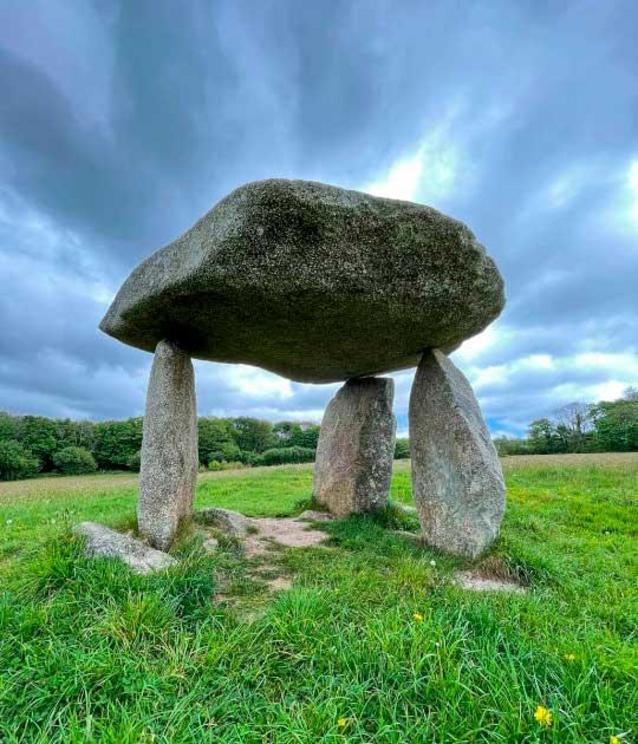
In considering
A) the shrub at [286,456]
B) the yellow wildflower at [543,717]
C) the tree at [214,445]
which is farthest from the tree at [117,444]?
the yellow wildflower at [543,717]

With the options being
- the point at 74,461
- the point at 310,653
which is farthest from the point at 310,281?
the point at 74,461

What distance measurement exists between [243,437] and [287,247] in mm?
57717

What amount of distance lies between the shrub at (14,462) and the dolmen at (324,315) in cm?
4779

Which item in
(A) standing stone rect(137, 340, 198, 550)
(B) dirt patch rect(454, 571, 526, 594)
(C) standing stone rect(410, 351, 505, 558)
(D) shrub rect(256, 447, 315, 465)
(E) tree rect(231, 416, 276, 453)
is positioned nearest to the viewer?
(B) dirt patch rect(454, 571, 526, 594)

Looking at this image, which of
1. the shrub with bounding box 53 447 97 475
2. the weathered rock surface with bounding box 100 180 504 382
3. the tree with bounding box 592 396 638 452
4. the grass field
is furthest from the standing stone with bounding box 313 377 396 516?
the shrub with bounding box 53 447 97 475

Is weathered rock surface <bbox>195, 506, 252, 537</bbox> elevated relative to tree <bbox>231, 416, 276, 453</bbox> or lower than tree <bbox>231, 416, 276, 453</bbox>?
lower

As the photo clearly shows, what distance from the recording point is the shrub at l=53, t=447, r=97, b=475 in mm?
48250

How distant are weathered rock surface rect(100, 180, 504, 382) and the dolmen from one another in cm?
2

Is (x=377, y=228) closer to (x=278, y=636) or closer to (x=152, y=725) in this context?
(x=278, y=636)

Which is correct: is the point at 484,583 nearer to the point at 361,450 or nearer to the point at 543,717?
the point at 543,717

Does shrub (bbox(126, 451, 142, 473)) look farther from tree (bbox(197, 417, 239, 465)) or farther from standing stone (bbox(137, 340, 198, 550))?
standing stone (bbox(137, 340, 198, 550))

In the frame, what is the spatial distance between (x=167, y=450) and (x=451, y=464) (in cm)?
401

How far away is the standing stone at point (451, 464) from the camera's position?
6289mm

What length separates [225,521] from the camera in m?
7.64
